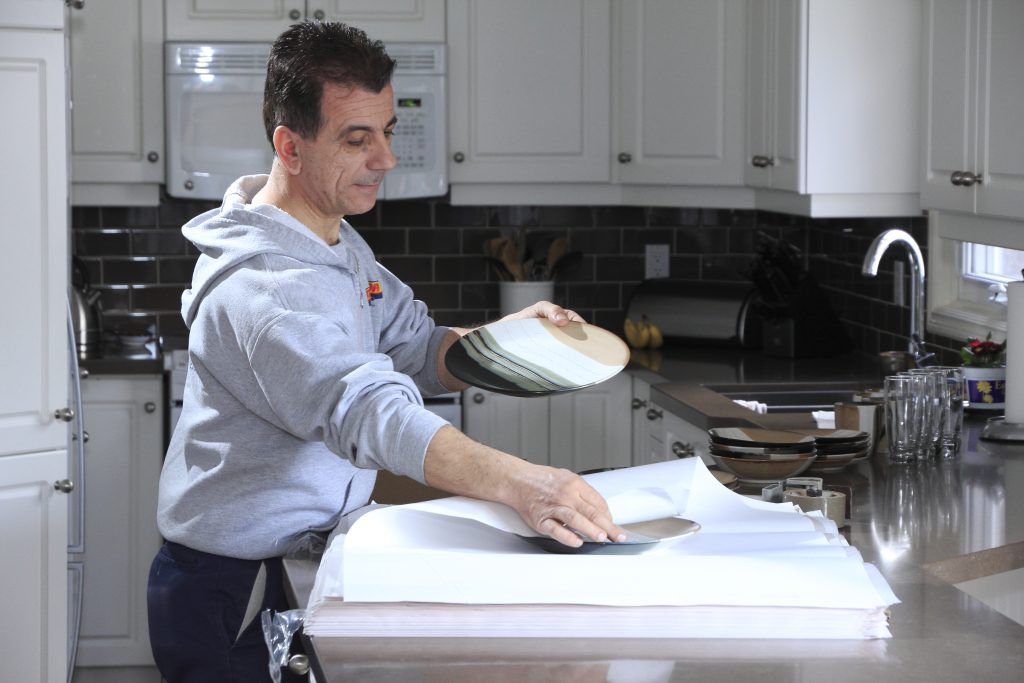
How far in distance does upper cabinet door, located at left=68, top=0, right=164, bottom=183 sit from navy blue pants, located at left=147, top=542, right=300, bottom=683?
2563 mm

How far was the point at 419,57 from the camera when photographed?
4145 mm

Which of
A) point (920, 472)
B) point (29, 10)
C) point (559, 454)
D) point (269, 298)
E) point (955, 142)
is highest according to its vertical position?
point (29, 10)

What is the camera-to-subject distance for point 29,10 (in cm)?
290

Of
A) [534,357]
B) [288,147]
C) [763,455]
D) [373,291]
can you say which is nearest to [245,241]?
[288,147]

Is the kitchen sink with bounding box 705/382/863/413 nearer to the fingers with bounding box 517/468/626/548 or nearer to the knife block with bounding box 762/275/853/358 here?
the knife block with bounding box 762/275/853/358

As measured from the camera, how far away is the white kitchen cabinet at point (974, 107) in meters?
2.62

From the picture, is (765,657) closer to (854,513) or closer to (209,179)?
(854,513)

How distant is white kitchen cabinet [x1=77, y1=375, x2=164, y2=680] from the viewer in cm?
387

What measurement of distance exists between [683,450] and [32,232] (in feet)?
5.31

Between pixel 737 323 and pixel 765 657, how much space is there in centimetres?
292

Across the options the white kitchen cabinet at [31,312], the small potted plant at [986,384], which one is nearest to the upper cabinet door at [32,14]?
the white kitchen cabinet at [31,312]

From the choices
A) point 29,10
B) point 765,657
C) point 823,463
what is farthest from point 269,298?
point 29,10

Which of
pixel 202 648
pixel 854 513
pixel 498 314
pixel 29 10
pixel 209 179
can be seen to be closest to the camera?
pixel 202 648

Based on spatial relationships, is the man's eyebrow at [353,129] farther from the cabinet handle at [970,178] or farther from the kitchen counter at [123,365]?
the kitchen counter at [123,365]
